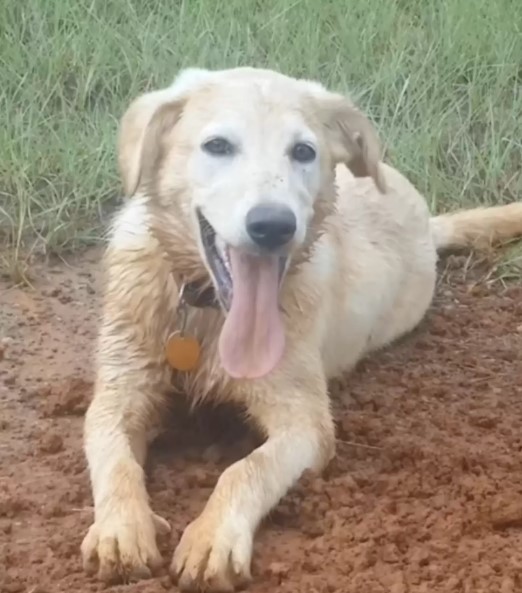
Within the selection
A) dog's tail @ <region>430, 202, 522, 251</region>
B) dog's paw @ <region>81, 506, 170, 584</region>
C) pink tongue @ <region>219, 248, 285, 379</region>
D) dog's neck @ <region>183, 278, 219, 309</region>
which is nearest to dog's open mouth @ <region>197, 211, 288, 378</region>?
pink tongue @ <region>219, 248, 285, 379</region>

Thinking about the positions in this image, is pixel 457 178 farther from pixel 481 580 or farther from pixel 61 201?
pixel 481 580

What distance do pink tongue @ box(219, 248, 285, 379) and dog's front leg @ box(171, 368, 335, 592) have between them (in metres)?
0.16

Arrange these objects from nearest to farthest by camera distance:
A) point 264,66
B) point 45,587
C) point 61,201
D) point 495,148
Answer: point 45,587
point 61,201
point 495,148
point 264,66

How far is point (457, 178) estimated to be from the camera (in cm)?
567

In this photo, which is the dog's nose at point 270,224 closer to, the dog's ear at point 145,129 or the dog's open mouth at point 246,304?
the dog's open mouth at point 246,304

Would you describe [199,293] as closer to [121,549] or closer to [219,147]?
[219,147]

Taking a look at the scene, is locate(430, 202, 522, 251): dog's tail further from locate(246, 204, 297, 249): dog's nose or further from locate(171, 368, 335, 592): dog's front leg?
locate(246, 204, 297, 249): dog's nose

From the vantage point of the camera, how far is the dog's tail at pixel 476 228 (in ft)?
16.9

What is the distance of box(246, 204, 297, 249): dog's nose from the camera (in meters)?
3.02

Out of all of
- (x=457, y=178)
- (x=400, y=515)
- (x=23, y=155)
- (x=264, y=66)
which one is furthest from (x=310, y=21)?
(x=400, y=515)

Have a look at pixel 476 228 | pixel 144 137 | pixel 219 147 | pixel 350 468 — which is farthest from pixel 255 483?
pixel 476 228

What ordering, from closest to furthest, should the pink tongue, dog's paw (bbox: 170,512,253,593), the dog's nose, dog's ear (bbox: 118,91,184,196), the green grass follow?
dog's paw (bbox: 170,512,253,593), the dog's nose, the pink tongue, dog's ear (bbox: 118,91,184,196), the green grass

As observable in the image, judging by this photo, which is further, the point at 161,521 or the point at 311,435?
the point at 311,435

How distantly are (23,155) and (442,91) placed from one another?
205cm
